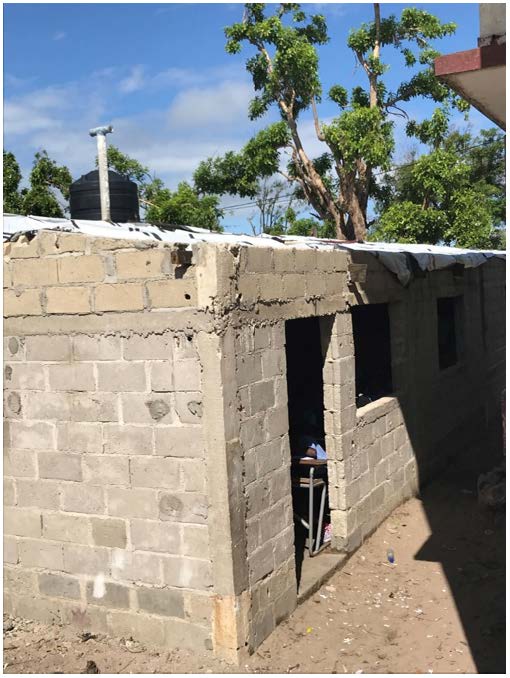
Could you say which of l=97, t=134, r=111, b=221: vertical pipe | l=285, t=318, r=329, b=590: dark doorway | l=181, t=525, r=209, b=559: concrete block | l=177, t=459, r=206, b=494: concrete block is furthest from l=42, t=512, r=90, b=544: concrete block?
l=97, t=134, r=111, b=221: vertical pipe

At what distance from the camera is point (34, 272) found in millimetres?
5285

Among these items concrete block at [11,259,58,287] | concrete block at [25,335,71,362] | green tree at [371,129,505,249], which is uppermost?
green tree at [371,129,505,249]

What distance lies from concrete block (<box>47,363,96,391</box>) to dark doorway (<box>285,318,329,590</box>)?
2524 millimetres

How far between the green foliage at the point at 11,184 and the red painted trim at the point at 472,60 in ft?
42.2

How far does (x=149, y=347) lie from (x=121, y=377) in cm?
34

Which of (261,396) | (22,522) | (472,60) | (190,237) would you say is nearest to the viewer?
(472,60)

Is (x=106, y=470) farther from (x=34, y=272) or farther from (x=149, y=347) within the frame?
(x=34, y=272)

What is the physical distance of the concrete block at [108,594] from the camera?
5.10m

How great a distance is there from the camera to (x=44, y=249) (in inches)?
206

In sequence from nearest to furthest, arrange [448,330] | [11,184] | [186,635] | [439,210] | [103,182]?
[186,635]
[103,182]
[448,330]
[11,184]
[439,210]

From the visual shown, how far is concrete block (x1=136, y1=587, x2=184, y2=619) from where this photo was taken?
16.1ft

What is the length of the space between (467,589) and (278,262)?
3.38 meters

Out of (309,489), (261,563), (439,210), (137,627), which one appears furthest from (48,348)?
(439,210)

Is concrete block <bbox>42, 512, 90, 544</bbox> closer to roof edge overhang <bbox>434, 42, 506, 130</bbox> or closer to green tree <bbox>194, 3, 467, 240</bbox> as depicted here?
roof edge overhang <bbox>434, 42, 506, 130</bbox>
